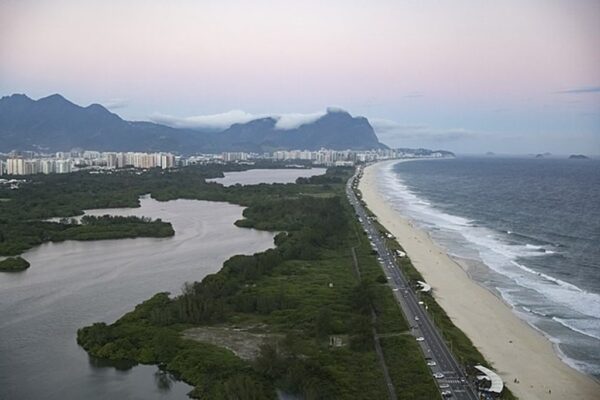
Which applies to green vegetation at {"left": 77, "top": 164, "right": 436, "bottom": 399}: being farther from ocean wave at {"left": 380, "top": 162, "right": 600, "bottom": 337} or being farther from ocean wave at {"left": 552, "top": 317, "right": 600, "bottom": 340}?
ocean wave at {"left": 380, "top": 162, "right": 600, "bottom": 337}

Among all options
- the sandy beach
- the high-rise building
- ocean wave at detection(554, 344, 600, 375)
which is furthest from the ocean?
the high-rise building

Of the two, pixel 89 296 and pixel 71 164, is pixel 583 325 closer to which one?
pixel 89 296

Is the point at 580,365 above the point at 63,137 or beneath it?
beneath

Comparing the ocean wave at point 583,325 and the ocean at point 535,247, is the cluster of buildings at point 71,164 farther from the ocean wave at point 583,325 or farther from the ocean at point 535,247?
the ocean wave at point 583,325

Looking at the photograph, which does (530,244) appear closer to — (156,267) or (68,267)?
(156,267)

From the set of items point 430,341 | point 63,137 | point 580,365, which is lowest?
point 580,365

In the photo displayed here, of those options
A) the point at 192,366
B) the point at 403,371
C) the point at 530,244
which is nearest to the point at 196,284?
the point at 192,366

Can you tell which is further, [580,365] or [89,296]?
[89,296]

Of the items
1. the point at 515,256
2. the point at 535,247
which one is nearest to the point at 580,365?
the point at 515,256
